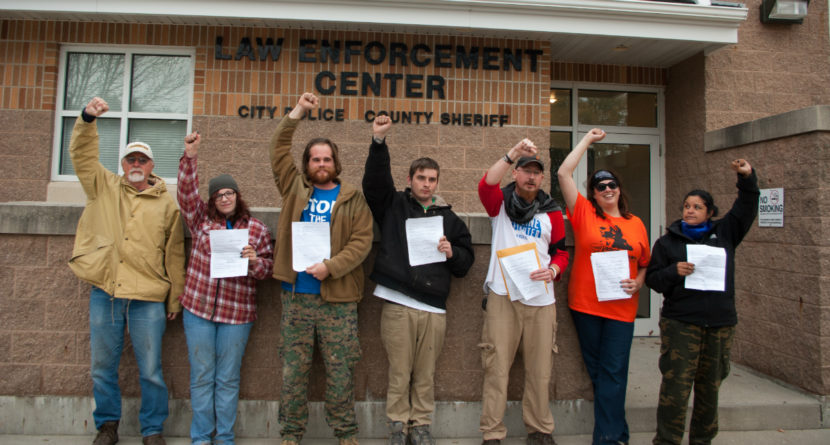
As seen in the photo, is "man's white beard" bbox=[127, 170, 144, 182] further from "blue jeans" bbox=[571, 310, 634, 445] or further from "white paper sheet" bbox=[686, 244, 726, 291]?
"white paper sheet" bbox=[686, 244, 726, 291]

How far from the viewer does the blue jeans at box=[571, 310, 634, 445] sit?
3.43 m

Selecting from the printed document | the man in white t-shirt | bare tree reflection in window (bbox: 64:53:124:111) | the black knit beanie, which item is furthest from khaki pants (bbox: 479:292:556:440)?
bare tree reflection in window (bbox: 64:53:124:111)

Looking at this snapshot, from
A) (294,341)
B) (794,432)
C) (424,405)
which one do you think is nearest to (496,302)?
Answer: (424,405)

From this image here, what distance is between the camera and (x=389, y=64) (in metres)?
5.49

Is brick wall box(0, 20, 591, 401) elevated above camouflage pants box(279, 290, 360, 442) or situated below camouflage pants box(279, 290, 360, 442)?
above

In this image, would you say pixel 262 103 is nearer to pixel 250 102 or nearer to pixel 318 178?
pixel 250 102

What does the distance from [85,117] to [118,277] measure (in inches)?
41.5

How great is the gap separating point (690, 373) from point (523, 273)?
130 cm

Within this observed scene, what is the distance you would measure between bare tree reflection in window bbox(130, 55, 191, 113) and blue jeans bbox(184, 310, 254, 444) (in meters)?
3.18

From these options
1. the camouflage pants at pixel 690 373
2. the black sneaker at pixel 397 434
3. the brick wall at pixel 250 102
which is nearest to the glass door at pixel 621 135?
the brick wall at pixel 250 102

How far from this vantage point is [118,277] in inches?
128

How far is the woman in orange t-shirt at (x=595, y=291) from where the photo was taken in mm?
3432

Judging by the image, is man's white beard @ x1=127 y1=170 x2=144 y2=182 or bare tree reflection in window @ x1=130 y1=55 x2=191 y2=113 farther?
bare tree reflection in window @ x1=130 y1=55 x2=191 y2=113

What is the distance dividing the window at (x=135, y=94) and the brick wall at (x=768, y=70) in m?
6.10
